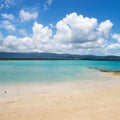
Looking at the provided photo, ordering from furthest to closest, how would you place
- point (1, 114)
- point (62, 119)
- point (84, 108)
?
point (84, 108) → point (1, 114) → point (62, 119)

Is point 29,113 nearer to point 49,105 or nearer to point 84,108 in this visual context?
point 49,105

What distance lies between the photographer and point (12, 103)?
431 inches

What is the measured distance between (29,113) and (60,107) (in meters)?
1.69

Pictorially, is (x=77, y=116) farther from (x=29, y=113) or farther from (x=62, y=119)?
(x=29, y=113)

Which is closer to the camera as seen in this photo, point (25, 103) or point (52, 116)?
point (52, 116)

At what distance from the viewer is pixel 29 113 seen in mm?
8906

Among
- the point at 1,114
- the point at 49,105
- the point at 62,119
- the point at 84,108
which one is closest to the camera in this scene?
the point at 62,119

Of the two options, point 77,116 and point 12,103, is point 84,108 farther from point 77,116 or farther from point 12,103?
point 12,103

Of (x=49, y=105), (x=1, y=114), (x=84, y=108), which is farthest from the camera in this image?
(x=49, y=105)

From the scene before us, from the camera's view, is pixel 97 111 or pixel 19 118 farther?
pixel 97 111

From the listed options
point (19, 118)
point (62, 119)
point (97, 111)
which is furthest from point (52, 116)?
point (97, 111)

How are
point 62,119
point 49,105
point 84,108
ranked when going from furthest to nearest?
point 49,105
point 84,108
point 62,119

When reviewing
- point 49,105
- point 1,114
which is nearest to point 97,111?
point 49,105

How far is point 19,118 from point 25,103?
2.80 meters
